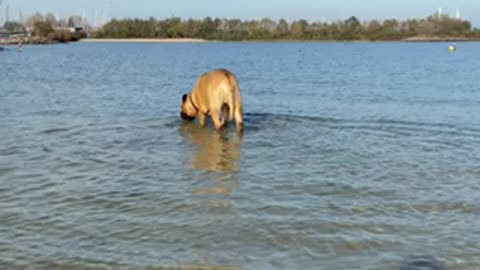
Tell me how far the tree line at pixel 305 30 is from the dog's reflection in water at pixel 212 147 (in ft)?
562

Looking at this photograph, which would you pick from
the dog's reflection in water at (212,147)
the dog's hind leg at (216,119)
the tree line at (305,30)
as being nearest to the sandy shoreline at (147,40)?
the tree line at (305,30)

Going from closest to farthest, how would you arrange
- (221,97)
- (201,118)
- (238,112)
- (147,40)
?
1. (221,97)
2. (238,112)
3. (201,118)
4. (147,40)

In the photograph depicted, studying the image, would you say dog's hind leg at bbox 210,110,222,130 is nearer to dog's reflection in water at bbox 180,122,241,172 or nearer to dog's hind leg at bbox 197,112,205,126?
dog's reflection in water at bbox 180,122,241,172

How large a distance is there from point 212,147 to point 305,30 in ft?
587

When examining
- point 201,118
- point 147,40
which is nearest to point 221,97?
point 201,118

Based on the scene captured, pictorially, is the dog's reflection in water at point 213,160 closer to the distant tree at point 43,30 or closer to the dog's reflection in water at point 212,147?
the dog's reflection in water at point 212,147

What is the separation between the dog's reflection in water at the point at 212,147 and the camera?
1107 centimetres

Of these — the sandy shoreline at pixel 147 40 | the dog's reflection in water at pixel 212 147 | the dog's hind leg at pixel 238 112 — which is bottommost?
the sandy shoreline at pixel 147 40

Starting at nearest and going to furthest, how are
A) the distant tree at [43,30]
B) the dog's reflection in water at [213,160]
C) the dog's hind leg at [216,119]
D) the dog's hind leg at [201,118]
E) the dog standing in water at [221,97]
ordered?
the dog's reflection in water at [213,160], the dog standing in water at [221,97], the dog's hind leg at [216,119], the dog's hind leg at [201,118], the distant tree at [43,30]

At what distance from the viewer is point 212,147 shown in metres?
12.9

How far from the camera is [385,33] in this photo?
185625 millimetres

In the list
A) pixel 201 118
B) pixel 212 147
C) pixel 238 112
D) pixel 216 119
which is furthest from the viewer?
pixel 201 118

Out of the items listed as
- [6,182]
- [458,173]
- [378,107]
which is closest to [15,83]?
[378,107]

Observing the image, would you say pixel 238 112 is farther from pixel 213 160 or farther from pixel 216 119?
pixel 213 160
